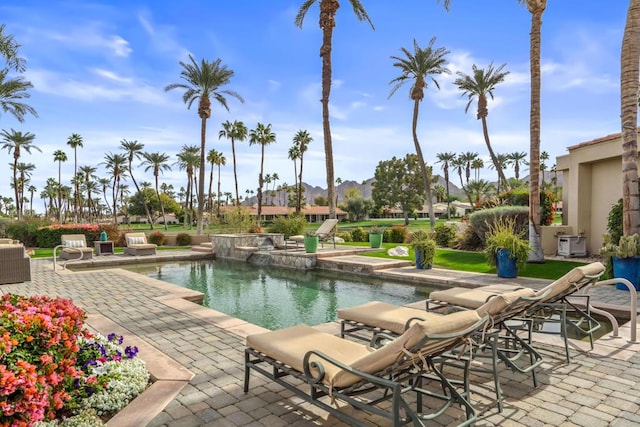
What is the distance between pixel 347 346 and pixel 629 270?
743 cm

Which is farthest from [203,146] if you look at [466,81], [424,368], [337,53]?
[424,368]

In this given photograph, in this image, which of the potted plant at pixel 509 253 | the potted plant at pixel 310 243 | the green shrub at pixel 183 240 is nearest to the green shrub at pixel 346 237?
the potted plant at pixel 310 243

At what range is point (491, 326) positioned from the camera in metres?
3.08

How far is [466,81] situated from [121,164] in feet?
145

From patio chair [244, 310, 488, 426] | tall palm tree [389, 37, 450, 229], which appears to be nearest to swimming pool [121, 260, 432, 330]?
patio chair [244, 310, 488, 426]

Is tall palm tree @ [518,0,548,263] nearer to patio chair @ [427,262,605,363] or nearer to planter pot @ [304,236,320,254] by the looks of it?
patio chair @ [427,262,605,363]

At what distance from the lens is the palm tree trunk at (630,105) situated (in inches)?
321

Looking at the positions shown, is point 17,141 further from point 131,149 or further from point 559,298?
point 559,298

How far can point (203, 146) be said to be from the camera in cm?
2583

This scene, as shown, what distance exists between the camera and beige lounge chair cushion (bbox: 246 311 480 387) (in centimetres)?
221

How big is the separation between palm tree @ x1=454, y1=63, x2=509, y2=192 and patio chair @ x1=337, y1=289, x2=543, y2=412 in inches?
1061

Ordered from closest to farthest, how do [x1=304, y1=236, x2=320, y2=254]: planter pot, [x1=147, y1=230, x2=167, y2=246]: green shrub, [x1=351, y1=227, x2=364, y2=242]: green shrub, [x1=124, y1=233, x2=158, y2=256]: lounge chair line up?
[x1=304, y1=236, x2=320, y2=254]: planter pot < [x1=124, y1=233, x2=158, y2=256]: lounge chair < [x1=147, y1=230, x2=167, y2=246]: green shrub < [x1=351, y1=227, x2=364, y2=242]: green shrub

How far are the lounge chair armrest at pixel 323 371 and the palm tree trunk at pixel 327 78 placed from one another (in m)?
17.1

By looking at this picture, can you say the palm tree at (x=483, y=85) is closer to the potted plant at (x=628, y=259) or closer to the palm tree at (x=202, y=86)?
the palm tree at (x=202, y=86)
